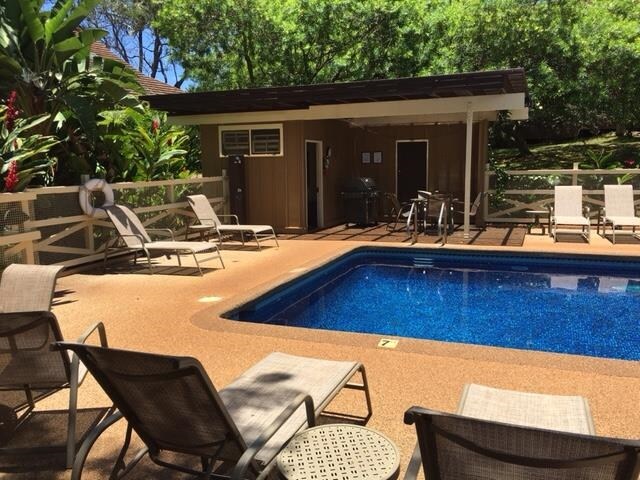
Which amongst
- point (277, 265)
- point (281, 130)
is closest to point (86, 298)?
point (277, 265)

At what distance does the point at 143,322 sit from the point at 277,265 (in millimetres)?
3213

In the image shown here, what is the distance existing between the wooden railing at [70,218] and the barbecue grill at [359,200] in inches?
132

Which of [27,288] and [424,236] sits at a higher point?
[27,288]

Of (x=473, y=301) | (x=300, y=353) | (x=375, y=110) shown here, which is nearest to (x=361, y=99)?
(x=375, y=110)

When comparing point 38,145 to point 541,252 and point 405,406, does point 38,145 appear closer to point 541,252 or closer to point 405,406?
point 405,406

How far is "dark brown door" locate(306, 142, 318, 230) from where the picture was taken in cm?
1293

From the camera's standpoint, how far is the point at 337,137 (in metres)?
13.9

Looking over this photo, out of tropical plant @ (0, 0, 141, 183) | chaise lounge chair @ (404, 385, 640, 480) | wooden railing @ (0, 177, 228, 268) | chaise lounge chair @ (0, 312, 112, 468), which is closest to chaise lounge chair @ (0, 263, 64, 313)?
chaise lounge chair @ (0, 312, 112, 468)

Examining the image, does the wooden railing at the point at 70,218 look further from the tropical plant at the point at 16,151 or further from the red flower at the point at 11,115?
the red flower at the point at 11,115

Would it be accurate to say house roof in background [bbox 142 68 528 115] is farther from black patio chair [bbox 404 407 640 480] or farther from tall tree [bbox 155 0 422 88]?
black patio chair [bbox 404 407 640 480]

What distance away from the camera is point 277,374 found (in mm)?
3232

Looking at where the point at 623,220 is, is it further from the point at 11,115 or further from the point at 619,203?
the point at 11,115

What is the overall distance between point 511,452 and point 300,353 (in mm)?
2939

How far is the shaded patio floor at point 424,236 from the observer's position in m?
10.4
